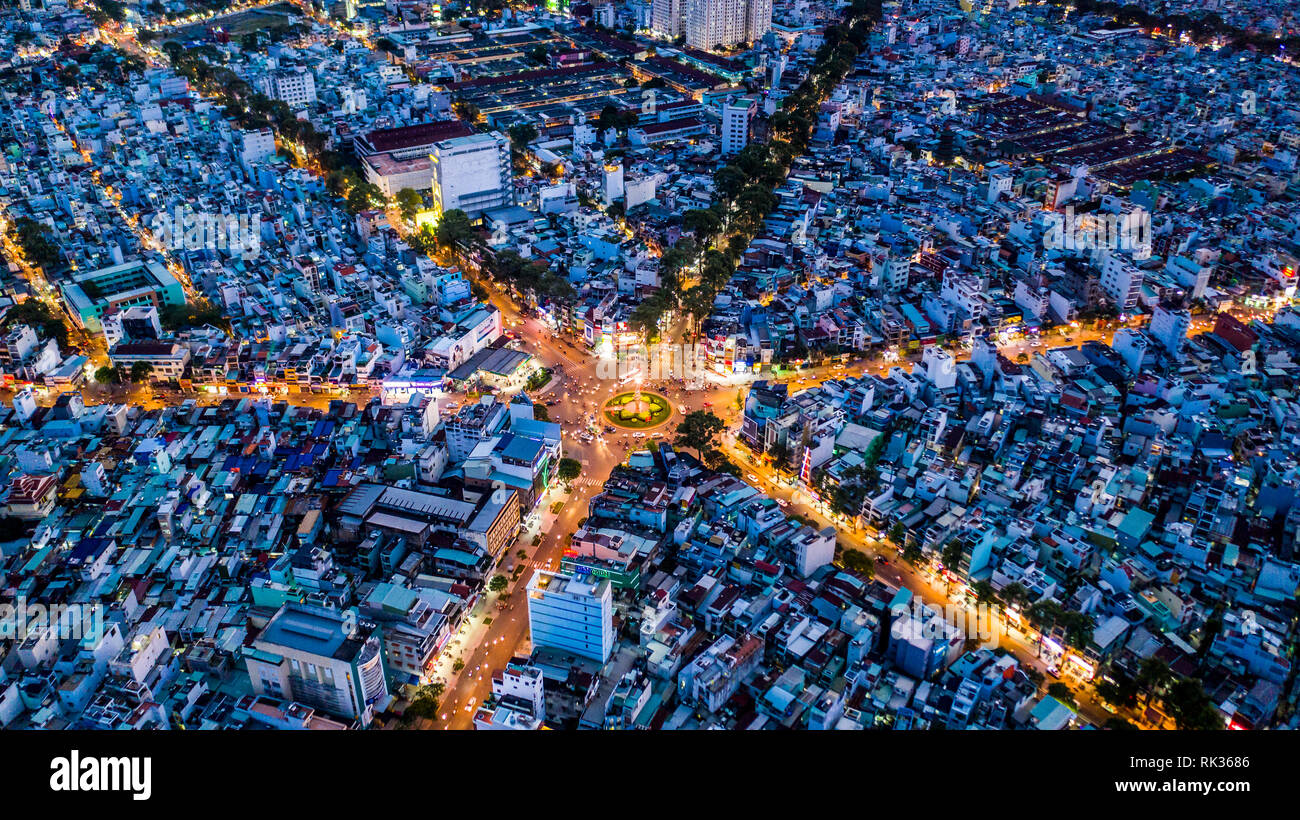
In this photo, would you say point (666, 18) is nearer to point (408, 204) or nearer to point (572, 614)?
point (408, 204)

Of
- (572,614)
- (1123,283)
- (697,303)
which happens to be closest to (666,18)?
(697,303)

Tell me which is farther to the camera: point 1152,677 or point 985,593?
point 985,593

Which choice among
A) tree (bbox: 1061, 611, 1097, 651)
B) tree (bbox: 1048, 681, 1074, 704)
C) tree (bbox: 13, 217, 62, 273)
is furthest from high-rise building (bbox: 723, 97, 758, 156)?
tree (bbox: 1048, 681, 1074, 704)

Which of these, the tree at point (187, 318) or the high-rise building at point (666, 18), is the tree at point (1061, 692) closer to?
the tree at point (187, 318)

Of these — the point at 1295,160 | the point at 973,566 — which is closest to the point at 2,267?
the point at 973,566

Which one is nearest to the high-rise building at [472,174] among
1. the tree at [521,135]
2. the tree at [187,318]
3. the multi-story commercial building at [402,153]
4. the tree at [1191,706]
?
the multi-story commercial building at [402,153]

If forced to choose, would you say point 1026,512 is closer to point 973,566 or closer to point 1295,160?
point 973,566

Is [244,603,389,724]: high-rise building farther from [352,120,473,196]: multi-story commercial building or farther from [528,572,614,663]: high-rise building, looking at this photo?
[352,120,473,196]: multi-story commercial building
